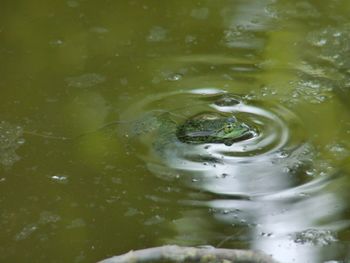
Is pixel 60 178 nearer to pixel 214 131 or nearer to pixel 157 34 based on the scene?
pixel 214 131

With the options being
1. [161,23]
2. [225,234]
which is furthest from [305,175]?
[161,23]

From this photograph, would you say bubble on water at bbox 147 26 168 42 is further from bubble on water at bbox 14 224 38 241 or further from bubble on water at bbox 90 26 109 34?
bubble on water at bbox 14 224 38 241

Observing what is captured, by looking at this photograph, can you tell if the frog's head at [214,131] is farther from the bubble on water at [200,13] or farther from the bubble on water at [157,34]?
the bubble on water at [200,13]

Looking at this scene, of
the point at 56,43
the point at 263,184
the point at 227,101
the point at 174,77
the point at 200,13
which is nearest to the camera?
the point at 263,184

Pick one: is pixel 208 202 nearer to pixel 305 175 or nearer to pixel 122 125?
pixel 305 175

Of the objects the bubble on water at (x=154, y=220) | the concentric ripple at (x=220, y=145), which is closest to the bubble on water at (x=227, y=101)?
the concentric ripple at (x=220, y=145)

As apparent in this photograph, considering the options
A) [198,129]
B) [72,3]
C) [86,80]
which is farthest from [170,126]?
[72,3]
